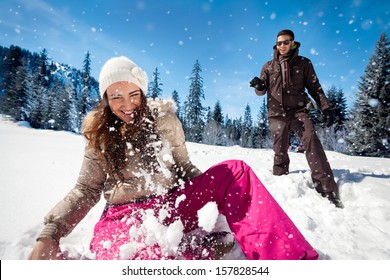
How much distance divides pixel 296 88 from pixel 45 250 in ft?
10.9

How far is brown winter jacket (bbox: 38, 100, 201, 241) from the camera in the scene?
4.88ft

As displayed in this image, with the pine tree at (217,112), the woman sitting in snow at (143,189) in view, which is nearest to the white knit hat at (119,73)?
the woman sitting in snow at (143,189)

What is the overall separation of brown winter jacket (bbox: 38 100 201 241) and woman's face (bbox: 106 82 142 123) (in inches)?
5.9

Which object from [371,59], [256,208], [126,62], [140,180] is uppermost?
[371,59]

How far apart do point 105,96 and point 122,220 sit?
3.04 ft

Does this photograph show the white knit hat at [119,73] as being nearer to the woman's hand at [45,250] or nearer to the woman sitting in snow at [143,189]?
the woman sitting in snow at [143,189]

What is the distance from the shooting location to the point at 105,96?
182 centimetres

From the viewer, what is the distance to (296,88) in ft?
11.0

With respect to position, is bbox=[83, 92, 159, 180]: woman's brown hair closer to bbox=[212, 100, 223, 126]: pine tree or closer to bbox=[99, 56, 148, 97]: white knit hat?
bbox=[99, 56, 148, 97]: white knit hat

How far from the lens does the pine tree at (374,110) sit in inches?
603

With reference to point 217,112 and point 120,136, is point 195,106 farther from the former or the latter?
Answer: point 120,136

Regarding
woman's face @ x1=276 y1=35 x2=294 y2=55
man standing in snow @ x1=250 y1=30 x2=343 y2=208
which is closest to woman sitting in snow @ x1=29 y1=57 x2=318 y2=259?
man standing in snow @ x1=250 y1=30 x2=343 y2=208
